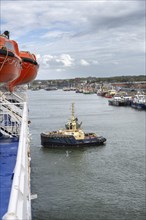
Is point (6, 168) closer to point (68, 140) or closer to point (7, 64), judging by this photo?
point (7, 64)

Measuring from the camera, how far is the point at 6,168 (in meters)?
6.28

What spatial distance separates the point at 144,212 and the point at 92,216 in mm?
2229

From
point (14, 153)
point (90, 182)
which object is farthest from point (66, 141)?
point (14, 153)

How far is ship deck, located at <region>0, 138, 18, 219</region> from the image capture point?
458cm

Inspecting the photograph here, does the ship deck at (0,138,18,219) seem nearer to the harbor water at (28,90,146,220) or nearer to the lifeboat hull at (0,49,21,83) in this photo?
the lifeboat hull at (0,49,21,83)

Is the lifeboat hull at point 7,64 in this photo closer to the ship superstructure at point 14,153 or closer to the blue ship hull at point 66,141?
the ship superstructure at point 14,153

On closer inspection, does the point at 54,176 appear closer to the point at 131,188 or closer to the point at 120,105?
the point at 131,188

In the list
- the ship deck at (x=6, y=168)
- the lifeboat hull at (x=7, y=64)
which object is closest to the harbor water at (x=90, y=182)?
the ship deck at (x=6, y=168)

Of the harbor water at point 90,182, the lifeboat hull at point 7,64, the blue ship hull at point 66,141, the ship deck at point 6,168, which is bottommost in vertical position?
the harbor water at point 90,182

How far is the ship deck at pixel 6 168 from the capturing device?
4.58 m

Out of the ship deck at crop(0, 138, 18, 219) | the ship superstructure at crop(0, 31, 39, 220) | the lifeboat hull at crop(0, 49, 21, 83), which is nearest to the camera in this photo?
the ship superstructure at crop(0, 31, 39, 220)

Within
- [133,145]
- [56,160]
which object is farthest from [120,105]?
[56,160]

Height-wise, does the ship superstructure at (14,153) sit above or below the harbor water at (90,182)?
above

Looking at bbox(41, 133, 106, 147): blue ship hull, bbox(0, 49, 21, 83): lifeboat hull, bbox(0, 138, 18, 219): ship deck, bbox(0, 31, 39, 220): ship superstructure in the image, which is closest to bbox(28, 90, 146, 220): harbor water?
bbox(41, 133, 106, 147): blue ship hull
